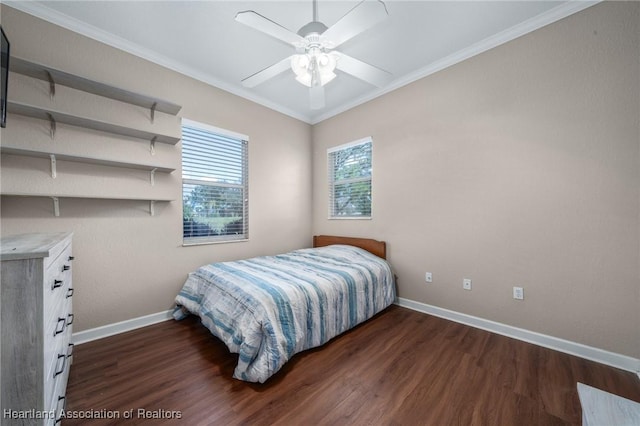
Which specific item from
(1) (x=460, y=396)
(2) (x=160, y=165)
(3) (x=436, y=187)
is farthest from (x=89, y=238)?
(3) (x=436, y=187)

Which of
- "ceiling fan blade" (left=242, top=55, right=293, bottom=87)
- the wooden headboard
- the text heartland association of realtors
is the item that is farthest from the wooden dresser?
the wooden headboard

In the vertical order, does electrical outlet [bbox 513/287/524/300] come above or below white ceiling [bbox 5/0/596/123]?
below

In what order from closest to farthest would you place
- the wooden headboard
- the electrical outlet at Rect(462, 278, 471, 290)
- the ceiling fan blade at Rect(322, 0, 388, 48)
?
the ceiling fan blade at Rect(322, 0, 388, 48) < the electrical outlet at Rect(462, 278, 471, 290) < the wooden headboard

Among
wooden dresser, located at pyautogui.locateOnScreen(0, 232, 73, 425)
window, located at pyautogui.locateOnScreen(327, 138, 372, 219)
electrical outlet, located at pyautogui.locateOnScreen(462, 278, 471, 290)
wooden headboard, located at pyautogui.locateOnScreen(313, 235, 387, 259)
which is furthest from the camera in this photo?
window, located at pyautogui.locateOnScreen(327, 138, 372, 219)

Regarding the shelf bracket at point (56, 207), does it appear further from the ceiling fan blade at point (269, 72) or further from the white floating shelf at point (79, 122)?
the ceiling fan blade at point (269, 72)

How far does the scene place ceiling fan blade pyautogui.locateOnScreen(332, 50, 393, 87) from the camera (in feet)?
5.90

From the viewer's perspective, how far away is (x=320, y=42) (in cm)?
162

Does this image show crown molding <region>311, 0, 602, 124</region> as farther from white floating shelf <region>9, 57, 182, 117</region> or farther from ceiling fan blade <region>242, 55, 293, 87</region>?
white floating shelf <region>9, 57, 182, 117</region>

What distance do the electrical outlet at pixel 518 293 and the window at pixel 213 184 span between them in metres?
3.01

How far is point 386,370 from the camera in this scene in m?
1.70

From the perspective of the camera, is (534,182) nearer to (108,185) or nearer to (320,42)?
(320,42)

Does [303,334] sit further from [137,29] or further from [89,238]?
[137,29]

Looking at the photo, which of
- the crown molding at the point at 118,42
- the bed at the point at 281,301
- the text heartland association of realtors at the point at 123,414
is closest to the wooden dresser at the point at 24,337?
the text heartland association of realtors at the point at 123,414

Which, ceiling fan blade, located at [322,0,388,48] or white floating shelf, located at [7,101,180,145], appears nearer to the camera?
ceiling fan blade, located at [322,0,388,48]
